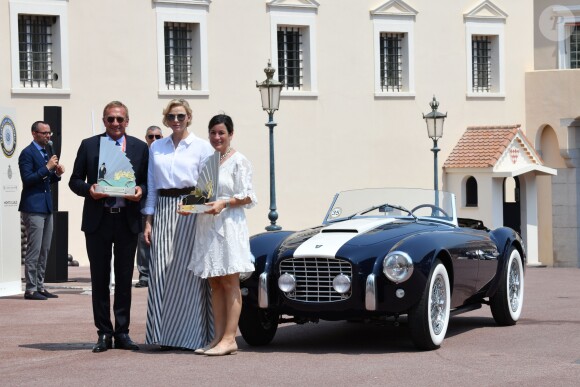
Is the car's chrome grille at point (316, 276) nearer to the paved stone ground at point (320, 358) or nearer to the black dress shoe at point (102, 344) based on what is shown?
the paved stone ground at point (320, 358)

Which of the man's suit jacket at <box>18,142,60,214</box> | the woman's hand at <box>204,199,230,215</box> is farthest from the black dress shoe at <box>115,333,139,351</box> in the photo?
the man's suit jacket at <box>18,142,60,214</box>

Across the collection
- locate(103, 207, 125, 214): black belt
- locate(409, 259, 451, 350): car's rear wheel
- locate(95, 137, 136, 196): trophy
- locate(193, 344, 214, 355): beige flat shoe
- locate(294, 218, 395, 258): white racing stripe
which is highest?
locate(95, 137, 136, 196): trophy

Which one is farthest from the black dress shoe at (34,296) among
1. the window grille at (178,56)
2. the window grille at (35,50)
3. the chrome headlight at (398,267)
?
the window grille at (178,56)

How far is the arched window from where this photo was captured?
33438 millimetres

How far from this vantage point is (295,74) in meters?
30.8

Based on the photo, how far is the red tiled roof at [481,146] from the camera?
3259cm

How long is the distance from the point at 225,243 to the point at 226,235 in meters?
0.06

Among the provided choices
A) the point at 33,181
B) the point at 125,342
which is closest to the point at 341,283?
the point at 125,342

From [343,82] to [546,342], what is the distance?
20562 millimetres

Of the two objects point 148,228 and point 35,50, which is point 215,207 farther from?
point 35,50

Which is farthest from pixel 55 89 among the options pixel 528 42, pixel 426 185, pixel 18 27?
pixel 528 42

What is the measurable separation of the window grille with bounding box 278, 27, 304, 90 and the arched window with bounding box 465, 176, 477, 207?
5.54m

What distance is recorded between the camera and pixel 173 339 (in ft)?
34.6

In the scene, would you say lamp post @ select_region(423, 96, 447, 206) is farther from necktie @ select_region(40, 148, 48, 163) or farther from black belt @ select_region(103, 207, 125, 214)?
black belt @ select_region(103, 207, 125, 214)
